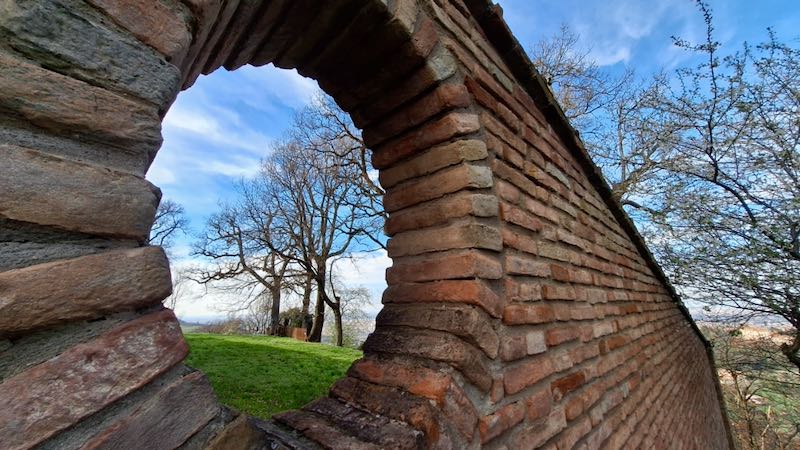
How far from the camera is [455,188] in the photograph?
1.46 meters

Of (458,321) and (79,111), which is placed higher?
(79,111)

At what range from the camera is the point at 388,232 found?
1685mm

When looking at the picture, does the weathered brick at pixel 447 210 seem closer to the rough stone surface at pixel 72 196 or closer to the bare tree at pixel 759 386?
the rough stone surface at pixel 72 196

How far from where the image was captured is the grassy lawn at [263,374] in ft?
16.9

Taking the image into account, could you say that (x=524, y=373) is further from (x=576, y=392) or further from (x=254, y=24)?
(x=254, y=24)

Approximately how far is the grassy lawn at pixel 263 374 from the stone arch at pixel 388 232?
403cm

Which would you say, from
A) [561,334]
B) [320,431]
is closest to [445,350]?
[320,431]

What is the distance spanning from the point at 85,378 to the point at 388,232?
1.21m

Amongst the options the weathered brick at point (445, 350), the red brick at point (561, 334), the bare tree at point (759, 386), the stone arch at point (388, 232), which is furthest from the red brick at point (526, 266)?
the bare tree at point (759, 386)

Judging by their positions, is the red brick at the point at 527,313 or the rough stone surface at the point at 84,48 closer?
the rough stone surface at the point at 84,48

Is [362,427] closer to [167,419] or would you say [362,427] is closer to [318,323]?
[167,419]

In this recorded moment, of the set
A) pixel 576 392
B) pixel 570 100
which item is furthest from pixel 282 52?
pixel 570 100

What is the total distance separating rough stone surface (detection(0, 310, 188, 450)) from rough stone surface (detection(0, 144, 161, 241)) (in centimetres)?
18

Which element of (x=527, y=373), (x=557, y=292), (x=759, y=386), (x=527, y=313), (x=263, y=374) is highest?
(x=557, y=292)
